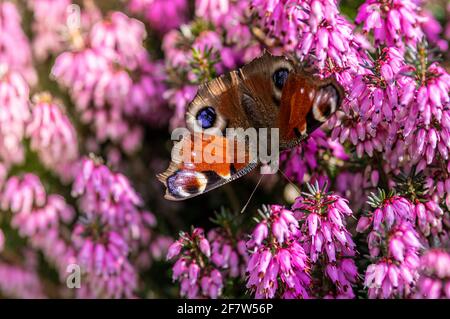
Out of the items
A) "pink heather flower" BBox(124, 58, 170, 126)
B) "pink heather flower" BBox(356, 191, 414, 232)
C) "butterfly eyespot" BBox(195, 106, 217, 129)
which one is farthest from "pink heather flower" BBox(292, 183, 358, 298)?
"pink heather flower" BBox(124, 58, 170, 126)

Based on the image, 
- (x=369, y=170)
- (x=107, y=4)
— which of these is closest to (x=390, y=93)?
(x=369, y=170)

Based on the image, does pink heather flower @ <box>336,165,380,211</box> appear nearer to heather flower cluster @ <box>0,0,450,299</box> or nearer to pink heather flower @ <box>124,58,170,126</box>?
heather flower cluster @ <box>0,0,450,299</box>

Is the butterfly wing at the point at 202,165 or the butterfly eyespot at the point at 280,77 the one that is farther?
the butterfly eyespot at the point at 280,77

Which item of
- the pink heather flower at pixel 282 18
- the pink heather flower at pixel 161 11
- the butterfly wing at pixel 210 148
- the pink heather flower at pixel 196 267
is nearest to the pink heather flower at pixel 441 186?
the butterfly wing at pixel 210 148

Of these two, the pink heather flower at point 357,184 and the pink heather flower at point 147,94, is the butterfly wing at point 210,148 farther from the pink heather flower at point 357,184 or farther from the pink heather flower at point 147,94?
the pink heather flower at point 147,94

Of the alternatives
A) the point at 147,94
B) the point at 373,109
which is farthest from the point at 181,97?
the point at 373,109

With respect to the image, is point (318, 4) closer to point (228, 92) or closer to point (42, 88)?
point (228, 92)
